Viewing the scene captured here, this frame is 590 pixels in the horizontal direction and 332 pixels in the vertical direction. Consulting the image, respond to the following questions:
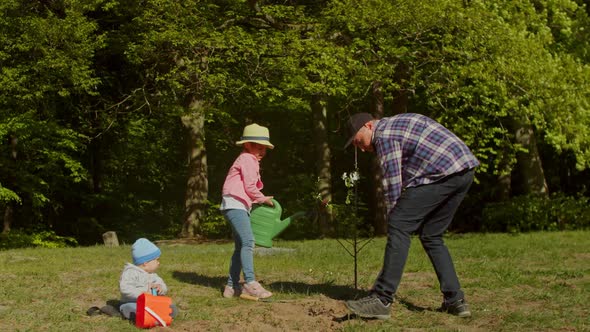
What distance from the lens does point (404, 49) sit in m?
18.8

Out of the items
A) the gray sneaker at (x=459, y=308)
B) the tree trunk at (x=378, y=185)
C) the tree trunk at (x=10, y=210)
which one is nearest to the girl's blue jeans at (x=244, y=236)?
the gray sneaker at (x=459, y=308)

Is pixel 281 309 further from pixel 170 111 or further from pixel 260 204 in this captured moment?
pixel 170 111

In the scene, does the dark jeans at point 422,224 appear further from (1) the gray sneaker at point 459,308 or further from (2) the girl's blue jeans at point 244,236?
(2) the girl's blue jeans at point 244,236

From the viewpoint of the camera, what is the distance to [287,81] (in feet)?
66.5

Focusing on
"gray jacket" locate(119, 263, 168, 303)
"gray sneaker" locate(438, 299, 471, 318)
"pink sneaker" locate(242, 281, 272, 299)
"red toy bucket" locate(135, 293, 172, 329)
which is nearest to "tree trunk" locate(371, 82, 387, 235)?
"pink sneaker" locate(242, 281, 272, 299)

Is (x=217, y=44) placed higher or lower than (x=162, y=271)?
higher

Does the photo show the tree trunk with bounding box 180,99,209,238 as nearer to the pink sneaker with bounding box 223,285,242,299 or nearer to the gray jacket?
the pink sneaker with bounding box 223,285,242,299

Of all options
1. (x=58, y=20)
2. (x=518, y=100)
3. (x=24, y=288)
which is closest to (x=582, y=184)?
(x=518, y=100)

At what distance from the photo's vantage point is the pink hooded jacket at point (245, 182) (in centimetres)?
857

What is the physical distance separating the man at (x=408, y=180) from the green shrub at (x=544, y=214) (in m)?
15.1

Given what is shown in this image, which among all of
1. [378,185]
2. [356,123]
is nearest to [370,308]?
[356,123]

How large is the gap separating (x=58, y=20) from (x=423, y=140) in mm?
14872

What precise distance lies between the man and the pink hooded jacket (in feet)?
4.81

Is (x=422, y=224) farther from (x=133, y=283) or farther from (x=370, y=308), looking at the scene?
(x=133, y=283)
